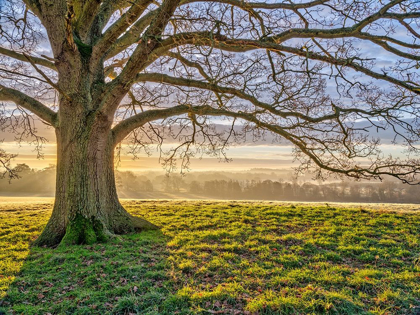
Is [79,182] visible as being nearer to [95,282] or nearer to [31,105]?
[31,105]

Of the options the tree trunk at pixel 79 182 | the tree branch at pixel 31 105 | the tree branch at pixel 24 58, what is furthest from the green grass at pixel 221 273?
the tree branch at pixel 24 58

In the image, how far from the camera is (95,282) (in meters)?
5.07

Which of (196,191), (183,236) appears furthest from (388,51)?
(196,191)

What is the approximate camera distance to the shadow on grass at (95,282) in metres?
4.23

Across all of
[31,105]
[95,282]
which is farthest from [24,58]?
[95,282]

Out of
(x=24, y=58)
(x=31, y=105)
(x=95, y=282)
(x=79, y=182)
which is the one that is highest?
(x=24, y=58)

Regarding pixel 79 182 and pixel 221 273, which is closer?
pixel 221 273

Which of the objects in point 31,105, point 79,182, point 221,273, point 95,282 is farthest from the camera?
point 31,105

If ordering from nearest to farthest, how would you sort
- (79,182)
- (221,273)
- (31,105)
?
1. (221,273)
2. (79,182)
3. (31,105)

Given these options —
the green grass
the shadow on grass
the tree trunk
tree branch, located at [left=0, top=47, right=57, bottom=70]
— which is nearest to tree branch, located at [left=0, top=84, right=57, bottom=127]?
the tree trunk

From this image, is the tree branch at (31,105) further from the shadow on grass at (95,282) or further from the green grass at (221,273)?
the shadow on grass at (95,282)

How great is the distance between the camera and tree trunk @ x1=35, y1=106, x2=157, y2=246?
7.47 m

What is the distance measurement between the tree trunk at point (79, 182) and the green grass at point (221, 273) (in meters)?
0.57

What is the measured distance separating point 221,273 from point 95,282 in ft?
7.69
